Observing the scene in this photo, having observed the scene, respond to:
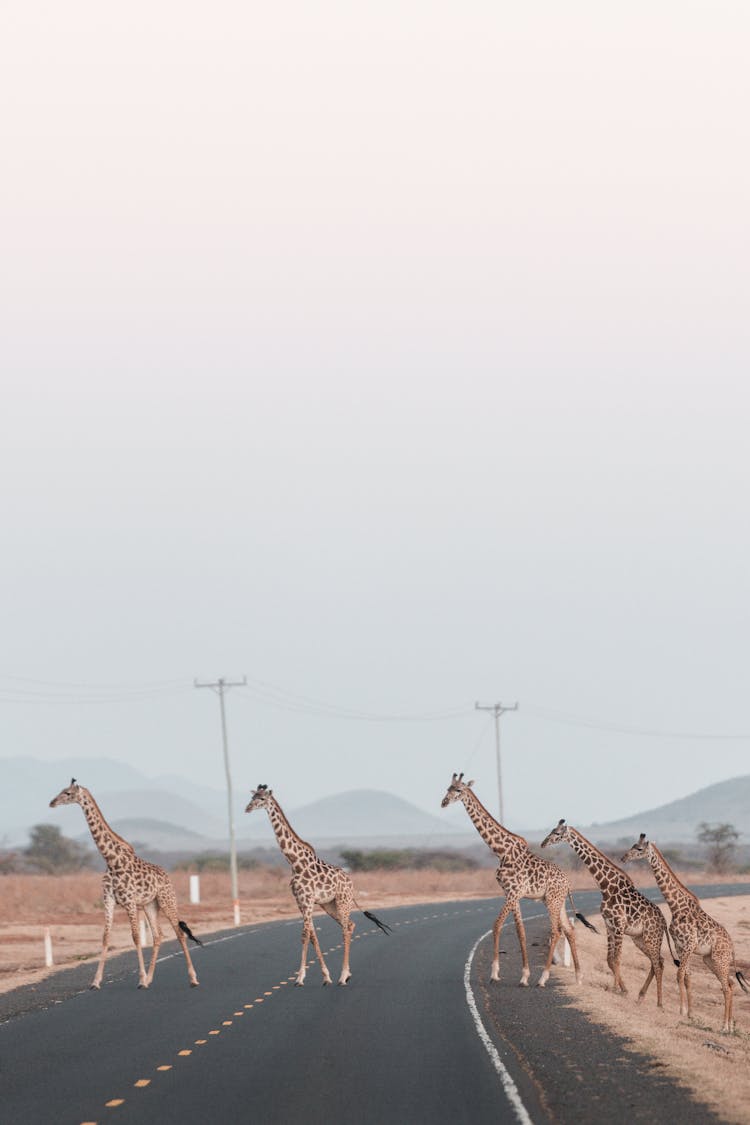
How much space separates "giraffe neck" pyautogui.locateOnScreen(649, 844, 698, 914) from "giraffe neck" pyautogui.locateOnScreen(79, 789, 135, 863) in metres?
9.77

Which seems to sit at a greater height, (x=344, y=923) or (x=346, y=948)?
(x=344, y=923)

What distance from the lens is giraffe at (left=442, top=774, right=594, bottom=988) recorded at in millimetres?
30891

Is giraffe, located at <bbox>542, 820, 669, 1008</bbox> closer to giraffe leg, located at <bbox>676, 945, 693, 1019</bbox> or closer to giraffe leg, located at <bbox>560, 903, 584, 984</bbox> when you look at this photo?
giraffe leg, located at <bbox>676, 945, 693, 1019</bbox>

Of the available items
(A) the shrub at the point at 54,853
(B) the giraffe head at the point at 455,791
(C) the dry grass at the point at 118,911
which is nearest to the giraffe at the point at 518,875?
(B) the giraffe head at the point at 455,791

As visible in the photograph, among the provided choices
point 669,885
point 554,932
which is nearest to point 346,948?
point 554,932

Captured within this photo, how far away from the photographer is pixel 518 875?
30.9m

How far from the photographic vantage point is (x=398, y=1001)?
27.9 m

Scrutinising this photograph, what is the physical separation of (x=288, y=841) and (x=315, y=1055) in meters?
11.4

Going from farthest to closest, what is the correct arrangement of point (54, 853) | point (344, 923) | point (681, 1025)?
1. point (54, 853)
2. point (344, 923)
3. point (681, 1025)

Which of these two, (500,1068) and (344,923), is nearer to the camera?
(500,1068)

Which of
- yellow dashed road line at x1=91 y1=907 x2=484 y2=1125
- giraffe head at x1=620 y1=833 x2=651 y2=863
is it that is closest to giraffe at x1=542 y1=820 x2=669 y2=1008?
giraffe head at x1=620 y1=833 x2=651 y2=863

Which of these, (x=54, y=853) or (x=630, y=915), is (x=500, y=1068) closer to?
(x=630, y=915)

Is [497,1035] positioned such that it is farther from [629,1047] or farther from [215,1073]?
[215,1073]

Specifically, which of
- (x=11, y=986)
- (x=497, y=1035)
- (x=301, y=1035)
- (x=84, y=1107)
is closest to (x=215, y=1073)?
(x=84, y=1107)
